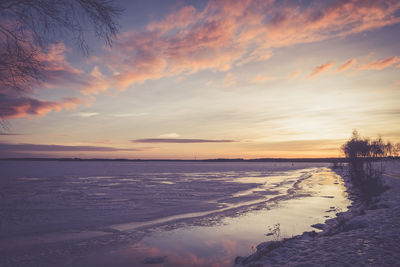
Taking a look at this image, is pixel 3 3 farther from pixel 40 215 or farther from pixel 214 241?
pixel 40 215

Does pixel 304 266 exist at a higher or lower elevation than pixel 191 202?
higher

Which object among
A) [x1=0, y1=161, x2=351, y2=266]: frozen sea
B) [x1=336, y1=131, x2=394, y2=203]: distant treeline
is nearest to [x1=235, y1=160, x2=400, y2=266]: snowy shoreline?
[x1=0, y1=161, x2=351, y2=266]: frozen sea

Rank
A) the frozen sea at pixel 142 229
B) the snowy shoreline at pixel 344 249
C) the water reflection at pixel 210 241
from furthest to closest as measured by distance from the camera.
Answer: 1. the frozen sea at pixel 142 229
2. the water reflection at pixel 210 241
3. the snowy shoreline at pixel 344 249

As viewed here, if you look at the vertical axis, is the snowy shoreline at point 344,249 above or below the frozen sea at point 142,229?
above

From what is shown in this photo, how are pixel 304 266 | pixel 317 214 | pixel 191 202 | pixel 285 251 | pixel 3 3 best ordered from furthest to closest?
pixel 191 202
pixel 317 214
pixel 285 251
pixel 304 266
pixel 3 3

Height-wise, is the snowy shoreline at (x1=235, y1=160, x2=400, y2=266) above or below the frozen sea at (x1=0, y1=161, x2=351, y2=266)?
above

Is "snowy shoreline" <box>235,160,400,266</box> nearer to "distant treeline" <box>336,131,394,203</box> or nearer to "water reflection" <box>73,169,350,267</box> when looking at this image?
"water reflection" <box>73,169,350,267</box>

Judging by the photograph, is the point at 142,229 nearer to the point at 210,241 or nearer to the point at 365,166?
the point at 210,241

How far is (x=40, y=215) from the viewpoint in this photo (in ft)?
42.3

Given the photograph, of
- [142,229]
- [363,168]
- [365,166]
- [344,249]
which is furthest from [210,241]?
[365,166]

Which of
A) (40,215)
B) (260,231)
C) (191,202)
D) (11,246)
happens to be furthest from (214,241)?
(40,215)

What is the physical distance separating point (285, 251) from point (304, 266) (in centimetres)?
139

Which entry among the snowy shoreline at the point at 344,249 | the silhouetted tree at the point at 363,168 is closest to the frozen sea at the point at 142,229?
the snowy shoreline at the point at 344,249

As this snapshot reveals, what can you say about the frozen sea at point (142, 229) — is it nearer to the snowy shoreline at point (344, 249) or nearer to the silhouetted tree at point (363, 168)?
the snowy shoreline at point (344, 249)
